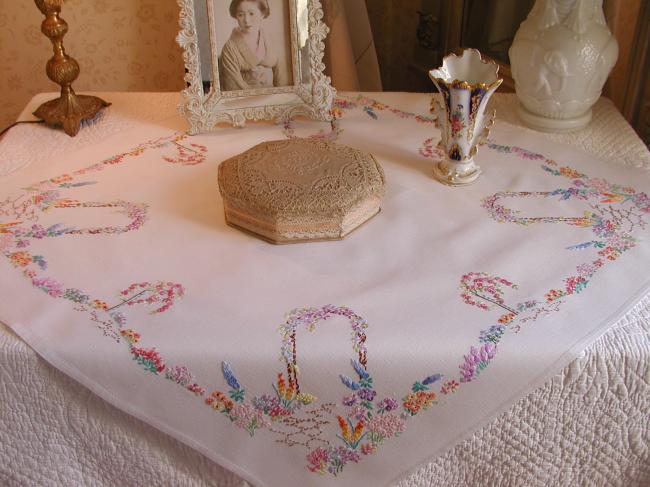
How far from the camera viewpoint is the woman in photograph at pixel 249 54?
1.10m

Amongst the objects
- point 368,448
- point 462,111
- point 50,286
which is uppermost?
point 462,111

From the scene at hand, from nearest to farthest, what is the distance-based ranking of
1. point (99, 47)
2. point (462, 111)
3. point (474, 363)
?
point (474, 363), point (462, 111), point (99, 47)

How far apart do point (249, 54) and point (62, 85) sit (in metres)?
0.34

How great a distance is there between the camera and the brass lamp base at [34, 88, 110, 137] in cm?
120

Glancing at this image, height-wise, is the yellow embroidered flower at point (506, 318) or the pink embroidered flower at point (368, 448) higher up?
the yellow embroidered flower at point (506, 318)

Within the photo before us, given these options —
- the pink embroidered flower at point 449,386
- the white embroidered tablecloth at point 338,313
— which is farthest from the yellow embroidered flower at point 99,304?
the pink embroidered flower at point 449,386

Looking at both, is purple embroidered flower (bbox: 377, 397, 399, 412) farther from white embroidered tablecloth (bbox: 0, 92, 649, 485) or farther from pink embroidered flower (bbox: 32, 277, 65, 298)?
pink embroidered flower (bbox: 32, 277, 65, 298)

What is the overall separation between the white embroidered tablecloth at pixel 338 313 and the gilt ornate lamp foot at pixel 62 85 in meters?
0.26

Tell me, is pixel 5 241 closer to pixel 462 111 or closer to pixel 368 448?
pixel 368 448

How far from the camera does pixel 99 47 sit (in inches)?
68.7

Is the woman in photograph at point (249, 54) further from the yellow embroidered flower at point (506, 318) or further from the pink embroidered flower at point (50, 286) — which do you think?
the yellow embroidered flower at point (506, 318)

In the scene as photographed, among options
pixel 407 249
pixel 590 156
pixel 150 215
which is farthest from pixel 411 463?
pixel 590 156

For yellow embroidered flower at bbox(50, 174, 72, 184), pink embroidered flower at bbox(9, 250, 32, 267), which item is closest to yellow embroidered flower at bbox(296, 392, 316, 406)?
pink embroidered flower at bbox(9, 250, 32, 267)

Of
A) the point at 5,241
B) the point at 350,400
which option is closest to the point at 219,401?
the point at 350,400
